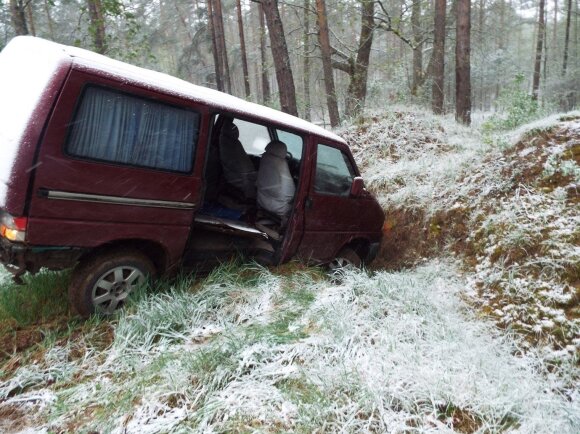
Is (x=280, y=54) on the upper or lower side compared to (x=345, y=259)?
upper

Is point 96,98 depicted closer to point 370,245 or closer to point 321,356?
point 321,356

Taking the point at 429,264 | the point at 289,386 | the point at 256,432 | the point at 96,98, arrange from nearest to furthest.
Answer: the point at 256,432
the point at 289,386
the point at 96,98
the point at 429,264

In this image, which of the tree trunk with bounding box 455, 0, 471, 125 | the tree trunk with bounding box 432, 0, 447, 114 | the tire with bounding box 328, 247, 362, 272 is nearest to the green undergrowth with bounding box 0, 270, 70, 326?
the tire with bounding box 328, 247, 362, 272

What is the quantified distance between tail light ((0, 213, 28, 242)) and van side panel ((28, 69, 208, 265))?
5 centimetres

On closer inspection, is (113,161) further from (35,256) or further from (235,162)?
(235,162)

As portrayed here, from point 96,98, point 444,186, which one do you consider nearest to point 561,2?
point 444,186

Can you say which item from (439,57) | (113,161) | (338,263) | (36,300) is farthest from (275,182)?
(439,57)

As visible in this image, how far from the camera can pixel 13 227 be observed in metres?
2.54

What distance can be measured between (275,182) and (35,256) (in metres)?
2.41

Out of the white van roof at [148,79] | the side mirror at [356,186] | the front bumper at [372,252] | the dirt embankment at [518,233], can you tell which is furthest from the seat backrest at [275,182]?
the dirt embankment at [518,233]

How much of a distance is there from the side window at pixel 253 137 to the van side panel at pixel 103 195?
1.50 meters

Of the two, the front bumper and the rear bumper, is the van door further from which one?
the rear bumper

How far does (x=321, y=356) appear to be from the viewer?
237 centimetres

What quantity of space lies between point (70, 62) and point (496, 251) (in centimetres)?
418
